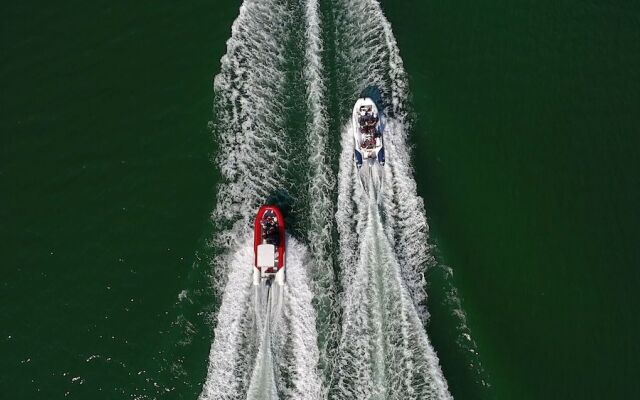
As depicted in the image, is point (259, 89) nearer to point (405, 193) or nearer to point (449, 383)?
Result: point (405, 193)

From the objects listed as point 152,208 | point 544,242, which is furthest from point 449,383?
point 152,208

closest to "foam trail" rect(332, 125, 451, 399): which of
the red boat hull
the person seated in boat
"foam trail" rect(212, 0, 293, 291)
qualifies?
the red boat hull

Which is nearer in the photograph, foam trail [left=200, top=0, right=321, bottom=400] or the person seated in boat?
foam trail [left=200, top=0, right=321, bottom=400]

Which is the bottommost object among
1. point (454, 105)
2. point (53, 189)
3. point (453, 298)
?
point (453, 298)

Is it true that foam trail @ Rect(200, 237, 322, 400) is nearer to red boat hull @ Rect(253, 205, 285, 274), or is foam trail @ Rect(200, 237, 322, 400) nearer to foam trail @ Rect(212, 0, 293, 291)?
red boat hull @ Rect(253, 205, 285, 274)

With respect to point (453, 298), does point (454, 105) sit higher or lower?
higher

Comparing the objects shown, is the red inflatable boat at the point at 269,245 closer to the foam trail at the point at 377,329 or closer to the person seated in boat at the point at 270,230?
the person seated in boat at the point at 270,230

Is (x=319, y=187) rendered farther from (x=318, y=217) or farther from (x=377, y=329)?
(x=377, y=329)

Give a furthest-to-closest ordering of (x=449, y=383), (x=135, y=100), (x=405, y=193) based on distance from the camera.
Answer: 1. (x=135, y=100)
2. (x=405, y=193)
3. (x=449, y=383)

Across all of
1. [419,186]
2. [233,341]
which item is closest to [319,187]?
[419,186]
